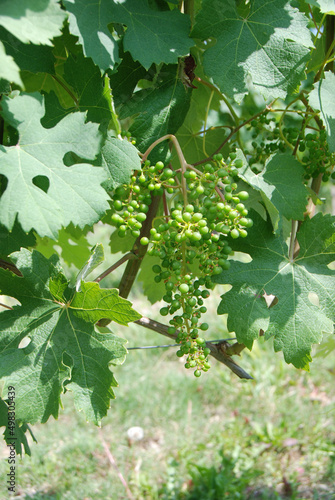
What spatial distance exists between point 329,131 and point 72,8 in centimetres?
67

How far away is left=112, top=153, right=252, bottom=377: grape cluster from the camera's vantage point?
1083 millimetres

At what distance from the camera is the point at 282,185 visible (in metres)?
1.25

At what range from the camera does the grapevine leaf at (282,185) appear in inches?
47.8

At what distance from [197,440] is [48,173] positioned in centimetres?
241

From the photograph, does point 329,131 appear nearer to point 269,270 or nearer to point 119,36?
point 269,270

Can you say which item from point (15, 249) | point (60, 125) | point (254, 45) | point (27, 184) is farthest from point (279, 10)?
point (15, 249)

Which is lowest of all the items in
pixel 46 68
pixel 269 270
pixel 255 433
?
pixel 255 433

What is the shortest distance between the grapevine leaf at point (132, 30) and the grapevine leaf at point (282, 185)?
341 mm

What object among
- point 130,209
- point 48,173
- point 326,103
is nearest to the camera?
point 48,173

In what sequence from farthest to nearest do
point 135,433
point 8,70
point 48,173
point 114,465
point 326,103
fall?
point 135,433 < point 114,465 < point 326,103 < point 48,173 < point 8,70

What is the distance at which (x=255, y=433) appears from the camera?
2982mm

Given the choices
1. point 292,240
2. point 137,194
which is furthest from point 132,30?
point 292,240

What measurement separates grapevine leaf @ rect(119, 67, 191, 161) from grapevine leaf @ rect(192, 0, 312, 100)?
0.12m

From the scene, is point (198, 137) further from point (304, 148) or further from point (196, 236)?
point (196, 236)
